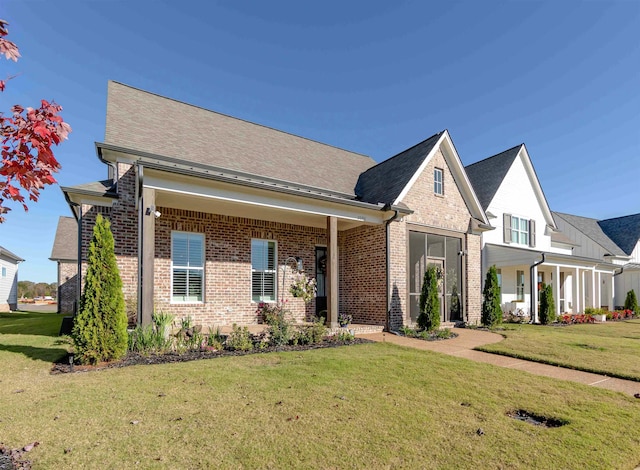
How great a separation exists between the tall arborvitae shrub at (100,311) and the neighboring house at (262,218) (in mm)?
893

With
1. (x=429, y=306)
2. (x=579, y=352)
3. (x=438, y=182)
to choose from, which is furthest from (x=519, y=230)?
(x=579, y=352)

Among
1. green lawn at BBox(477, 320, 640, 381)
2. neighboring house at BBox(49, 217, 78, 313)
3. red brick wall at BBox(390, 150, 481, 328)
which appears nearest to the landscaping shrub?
red brick wall at BBox(390, 150, 481, 328)

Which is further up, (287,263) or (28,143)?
(28,143)

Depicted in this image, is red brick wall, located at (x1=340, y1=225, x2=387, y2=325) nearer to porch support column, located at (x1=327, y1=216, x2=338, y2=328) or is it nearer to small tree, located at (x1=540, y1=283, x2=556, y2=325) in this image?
porch support column, located at (x1=327, y1=216, x2=338, y2=328)

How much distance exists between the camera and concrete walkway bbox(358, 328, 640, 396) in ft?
19.0

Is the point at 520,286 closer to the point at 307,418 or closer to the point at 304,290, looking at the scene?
the point at 304,290

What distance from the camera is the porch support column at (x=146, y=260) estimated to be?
23.7ft

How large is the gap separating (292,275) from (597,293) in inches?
784

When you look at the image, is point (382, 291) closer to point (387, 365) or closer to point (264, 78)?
point (387, 365)

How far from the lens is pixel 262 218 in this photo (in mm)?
11844

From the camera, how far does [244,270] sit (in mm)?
11523

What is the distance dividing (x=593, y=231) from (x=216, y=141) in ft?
105

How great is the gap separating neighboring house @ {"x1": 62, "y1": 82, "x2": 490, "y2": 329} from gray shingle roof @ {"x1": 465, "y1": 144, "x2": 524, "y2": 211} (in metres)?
4.67

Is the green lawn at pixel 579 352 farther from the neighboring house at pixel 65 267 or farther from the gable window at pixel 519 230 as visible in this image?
the neighboring house at pixel 65 267
